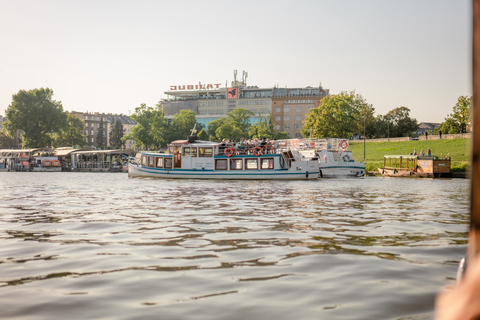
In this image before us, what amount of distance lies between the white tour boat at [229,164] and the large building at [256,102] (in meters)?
92.1

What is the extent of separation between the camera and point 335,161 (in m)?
49.0

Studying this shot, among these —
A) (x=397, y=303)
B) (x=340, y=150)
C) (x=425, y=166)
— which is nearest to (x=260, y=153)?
(x=340, y=150)

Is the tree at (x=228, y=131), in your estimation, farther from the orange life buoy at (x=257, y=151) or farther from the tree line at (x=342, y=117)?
the orange life buoy at (x=257, y=151)

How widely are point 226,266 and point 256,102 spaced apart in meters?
138

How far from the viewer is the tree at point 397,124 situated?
104m

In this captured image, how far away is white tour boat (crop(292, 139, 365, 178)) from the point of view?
1873 inches

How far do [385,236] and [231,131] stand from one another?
95.3 meters

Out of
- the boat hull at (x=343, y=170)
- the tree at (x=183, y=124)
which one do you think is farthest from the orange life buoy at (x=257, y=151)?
the tree at (x=183, y=124)

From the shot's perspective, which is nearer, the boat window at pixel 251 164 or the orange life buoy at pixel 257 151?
the orange life buoy at pixel 257 151

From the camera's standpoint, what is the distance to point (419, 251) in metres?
8.34

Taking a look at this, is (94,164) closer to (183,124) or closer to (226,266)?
(183,124)

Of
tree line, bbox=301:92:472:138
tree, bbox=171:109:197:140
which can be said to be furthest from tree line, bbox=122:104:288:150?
tree line, bbox=301:92:472:138

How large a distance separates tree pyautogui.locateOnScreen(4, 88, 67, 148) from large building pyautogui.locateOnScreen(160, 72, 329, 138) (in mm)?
43325

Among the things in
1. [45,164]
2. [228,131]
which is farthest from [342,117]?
[45,164]
